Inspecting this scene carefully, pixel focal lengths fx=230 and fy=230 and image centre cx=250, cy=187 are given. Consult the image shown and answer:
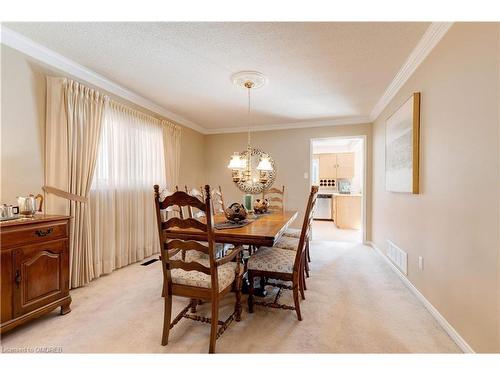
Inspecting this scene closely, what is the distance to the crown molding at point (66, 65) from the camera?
1944 mm

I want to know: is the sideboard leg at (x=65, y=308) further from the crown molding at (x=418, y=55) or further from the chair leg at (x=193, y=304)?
the crown molding at (x=418, y=55)

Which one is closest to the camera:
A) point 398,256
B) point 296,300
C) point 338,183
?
point 296,300

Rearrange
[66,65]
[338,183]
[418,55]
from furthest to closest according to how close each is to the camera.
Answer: [338,183] < [66,65] < [418,55]

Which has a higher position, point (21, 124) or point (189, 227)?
point (21, 124)

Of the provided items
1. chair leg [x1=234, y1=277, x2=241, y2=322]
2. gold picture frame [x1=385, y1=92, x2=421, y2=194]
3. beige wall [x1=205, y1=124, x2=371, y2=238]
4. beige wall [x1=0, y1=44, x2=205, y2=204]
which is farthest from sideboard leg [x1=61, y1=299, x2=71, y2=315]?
beige wall [x1=205, y1=124, x2=371, y2=238]

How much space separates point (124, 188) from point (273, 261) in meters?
2.27

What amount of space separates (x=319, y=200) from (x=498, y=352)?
20.2ft

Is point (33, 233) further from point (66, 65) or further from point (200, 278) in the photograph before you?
point (66, 65)

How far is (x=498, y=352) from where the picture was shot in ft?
4.08

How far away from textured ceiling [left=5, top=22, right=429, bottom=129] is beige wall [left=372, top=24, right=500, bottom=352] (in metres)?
0.47

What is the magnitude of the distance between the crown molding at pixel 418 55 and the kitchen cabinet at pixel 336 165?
376 centimetres

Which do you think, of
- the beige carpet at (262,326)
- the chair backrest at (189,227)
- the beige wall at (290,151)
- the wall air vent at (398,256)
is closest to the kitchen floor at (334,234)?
the beige wall at (290,151)

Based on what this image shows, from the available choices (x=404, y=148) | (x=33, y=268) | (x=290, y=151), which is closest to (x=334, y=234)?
(x=290, y=151)

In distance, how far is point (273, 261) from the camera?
1947 mm
